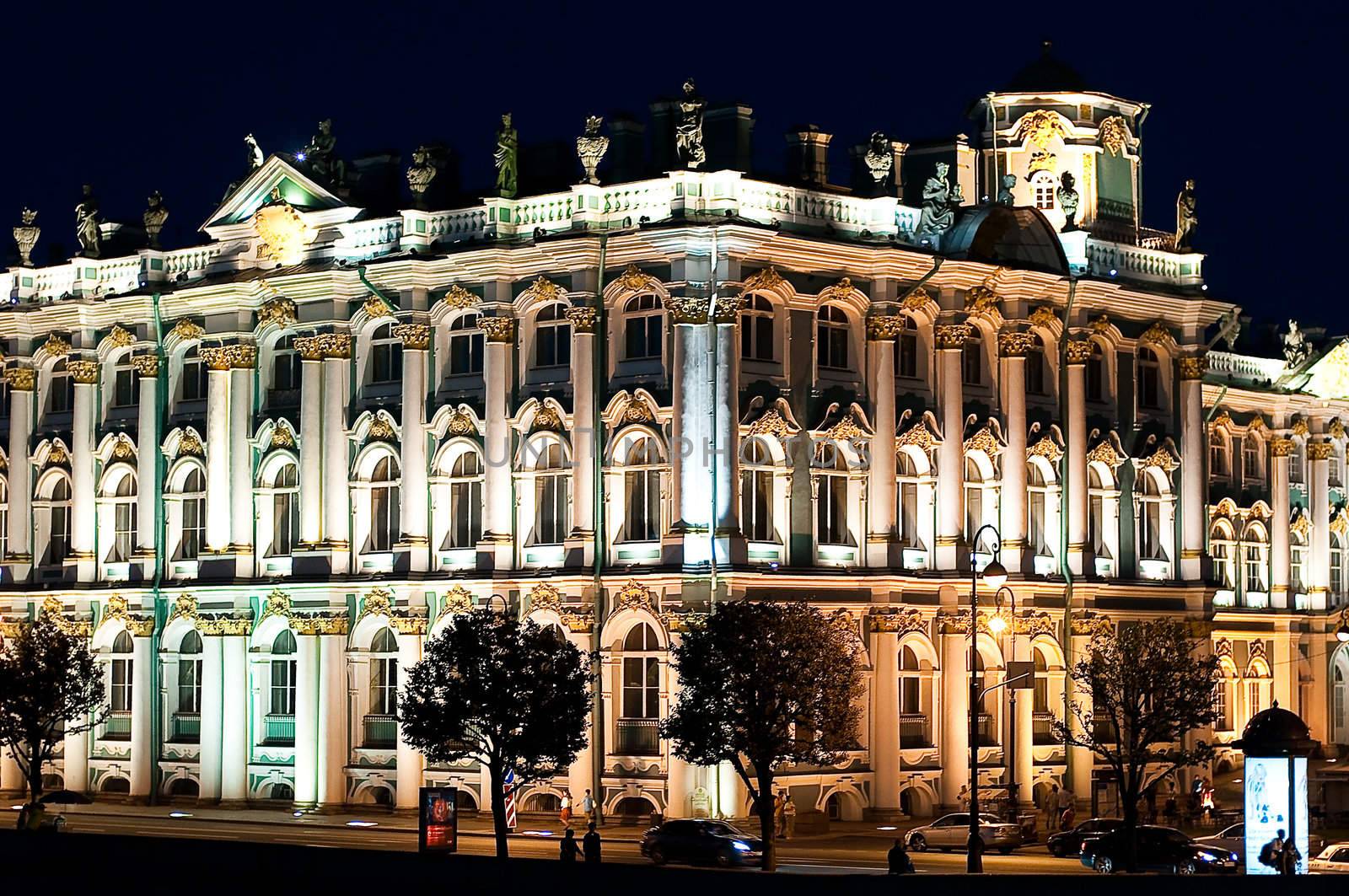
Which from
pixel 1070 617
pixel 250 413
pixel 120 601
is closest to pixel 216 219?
pixel 250 413

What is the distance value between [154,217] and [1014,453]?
2850 cm

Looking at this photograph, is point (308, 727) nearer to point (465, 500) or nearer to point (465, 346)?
point (465, 500)

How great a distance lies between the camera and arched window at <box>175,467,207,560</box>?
298 feet

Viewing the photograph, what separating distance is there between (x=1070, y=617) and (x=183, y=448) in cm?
2813

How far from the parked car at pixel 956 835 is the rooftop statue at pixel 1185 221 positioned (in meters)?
27.0

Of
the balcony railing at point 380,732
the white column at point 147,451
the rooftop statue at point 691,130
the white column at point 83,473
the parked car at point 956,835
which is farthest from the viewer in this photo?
the white column at point 83,473

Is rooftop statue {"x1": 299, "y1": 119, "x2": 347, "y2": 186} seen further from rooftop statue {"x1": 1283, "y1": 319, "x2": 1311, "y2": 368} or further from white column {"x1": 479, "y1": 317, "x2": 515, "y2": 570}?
rooftop statue {"x1": 1283, "y1": 319, "x2": 1311, "y2": 368}

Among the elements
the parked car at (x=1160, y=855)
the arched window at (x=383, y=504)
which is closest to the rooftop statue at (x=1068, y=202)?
the arched window at (x=383, y=504)

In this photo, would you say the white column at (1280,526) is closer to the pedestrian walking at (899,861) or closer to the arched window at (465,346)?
the arched window at (465,346)

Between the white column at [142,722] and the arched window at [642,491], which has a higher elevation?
the arched window at [642,491]

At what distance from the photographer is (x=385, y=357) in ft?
286

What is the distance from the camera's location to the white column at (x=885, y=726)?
81.5 metres

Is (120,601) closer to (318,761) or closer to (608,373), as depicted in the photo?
(318,761)

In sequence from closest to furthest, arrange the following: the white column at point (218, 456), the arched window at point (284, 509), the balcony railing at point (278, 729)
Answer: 1. the balcony railing at point (278, 729)
2. the arched window at point (284, 509)
3. the white column at point (218, 456)
